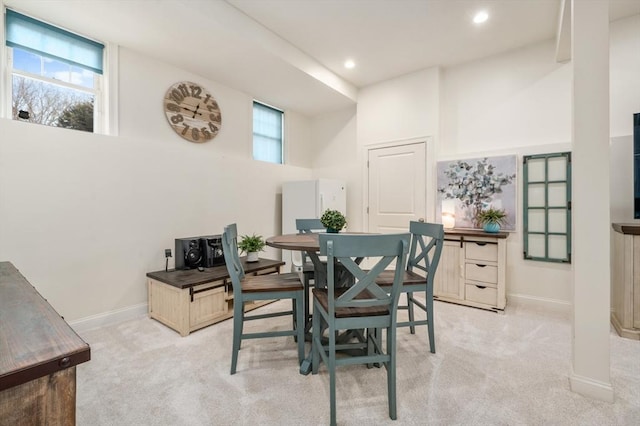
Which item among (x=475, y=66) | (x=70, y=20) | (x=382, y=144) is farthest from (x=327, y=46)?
(x=70, y=20)

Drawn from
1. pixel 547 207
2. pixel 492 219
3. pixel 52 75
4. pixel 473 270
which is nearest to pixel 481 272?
pixel 473 270

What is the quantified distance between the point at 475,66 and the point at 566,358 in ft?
11.1

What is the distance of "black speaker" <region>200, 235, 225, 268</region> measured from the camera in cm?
311

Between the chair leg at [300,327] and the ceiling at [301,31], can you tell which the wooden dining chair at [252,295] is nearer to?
the chair leg at [300,327]

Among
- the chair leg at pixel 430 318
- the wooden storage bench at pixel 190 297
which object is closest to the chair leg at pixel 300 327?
the chair leg at pixel 430 318

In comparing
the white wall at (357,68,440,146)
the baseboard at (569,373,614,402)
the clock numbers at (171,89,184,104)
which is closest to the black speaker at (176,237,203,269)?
the clock numbers at (171,89,184,104)

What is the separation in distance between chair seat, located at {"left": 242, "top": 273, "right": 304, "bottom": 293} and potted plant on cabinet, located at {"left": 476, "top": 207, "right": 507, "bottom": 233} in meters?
2.36

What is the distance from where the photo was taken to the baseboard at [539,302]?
3152 millimetres

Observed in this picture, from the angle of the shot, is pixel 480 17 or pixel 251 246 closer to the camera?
pixel 480 17

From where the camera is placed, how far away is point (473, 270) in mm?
3258

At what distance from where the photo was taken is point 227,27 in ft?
8.81

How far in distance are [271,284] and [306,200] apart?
219 centimetres

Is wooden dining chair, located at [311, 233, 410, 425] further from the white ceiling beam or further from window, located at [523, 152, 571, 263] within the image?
window, located at [523, 152, 571, 263]

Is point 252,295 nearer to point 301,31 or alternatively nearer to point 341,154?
point 301,31
